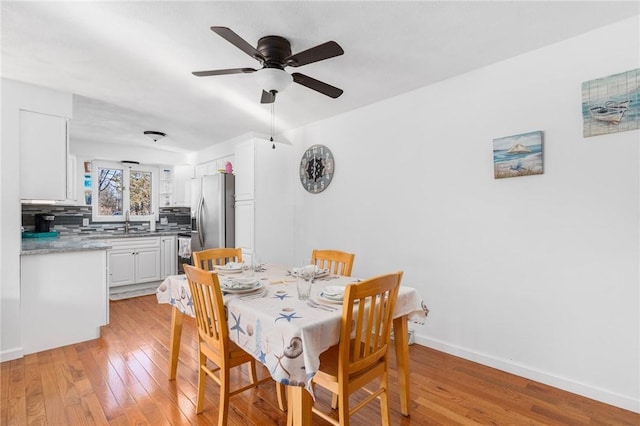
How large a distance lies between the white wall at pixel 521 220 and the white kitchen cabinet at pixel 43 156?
2991 mm

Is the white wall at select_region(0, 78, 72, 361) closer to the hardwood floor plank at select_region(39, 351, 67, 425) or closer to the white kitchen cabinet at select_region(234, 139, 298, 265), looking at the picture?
the hardwood floor plank at select_region(39, 351, 67, 425)

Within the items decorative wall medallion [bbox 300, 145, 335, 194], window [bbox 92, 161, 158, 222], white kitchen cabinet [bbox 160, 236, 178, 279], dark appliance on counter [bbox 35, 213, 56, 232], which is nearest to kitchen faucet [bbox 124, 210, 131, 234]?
window [bbox 92, 161, 158, 222]

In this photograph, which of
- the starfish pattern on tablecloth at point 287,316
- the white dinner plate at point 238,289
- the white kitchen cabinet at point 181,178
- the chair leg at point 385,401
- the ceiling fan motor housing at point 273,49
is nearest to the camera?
Answer: the starfish pattern on tablecloth at point 287,316

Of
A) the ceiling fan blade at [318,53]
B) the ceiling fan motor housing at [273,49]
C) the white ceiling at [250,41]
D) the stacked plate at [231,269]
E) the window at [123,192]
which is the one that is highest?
the white ceiling at [250,41]

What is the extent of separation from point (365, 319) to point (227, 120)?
3.11 meters

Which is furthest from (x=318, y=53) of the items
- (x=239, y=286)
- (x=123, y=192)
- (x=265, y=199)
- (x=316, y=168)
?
(x=123, y=192)

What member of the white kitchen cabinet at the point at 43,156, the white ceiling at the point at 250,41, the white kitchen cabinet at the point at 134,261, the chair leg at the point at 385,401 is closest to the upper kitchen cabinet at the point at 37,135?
the white kitchen cabinet at the point at 43,156

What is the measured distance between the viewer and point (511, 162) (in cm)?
244

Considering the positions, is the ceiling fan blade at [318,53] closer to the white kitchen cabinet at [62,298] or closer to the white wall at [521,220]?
Result: the white wall at [521,220]

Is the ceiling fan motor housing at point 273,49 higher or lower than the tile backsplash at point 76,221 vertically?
higher

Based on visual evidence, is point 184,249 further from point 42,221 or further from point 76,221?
point 42,221

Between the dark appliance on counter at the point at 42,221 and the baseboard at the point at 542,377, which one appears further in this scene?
the dark appliance on counter at the point at 42,221

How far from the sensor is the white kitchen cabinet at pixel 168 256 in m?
5.25

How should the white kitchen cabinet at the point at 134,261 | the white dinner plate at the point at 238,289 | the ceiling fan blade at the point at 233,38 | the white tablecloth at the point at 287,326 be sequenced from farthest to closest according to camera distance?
the white kitchen cabinet at the point at 134,261
the white dinner plate at the point at 238,289
the ceiling fan blade at the point at 233,38
the white tablecloth at the point at 287,326
